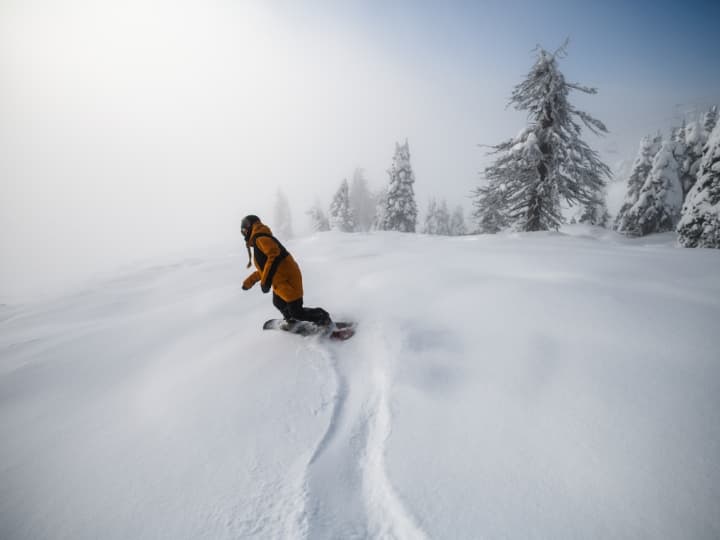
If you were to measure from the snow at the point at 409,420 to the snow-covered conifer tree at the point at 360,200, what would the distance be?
1800 inches

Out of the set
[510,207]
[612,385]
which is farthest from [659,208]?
[612,385]

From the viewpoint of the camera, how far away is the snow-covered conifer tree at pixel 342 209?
40219 millimetres

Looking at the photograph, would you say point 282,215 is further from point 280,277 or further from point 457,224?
point 280,277

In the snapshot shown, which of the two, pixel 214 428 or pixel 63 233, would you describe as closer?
pixel 214 428

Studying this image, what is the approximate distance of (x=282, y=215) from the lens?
5025cm

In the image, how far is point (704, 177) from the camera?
13984mm

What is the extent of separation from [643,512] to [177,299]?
759 cm

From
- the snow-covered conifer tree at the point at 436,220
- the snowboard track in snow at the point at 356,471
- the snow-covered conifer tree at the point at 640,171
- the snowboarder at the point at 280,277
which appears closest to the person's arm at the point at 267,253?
the snowboarder at the point at 280,277

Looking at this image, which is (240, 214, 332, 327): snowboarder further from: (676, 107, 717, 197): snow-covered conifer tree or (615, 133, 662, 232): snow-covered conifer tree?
(676, 107, 717, 197): snow-covered conifer tree

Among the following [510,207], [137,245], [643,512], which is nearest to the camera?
[643,512]

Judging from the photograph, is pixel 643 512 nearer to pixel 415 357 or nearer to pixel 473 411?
pixel 473 411

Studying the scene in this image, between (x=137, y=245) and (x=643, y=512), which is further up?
(x=643, y=512)

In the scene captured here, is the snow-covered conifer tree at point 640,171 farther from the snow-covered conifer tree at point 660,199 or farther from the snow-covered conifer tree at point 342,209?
the snow-covered conifer tree at point 342,209

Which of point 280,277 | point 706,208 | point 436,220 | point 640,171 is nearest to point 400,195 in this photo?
point 436,220
